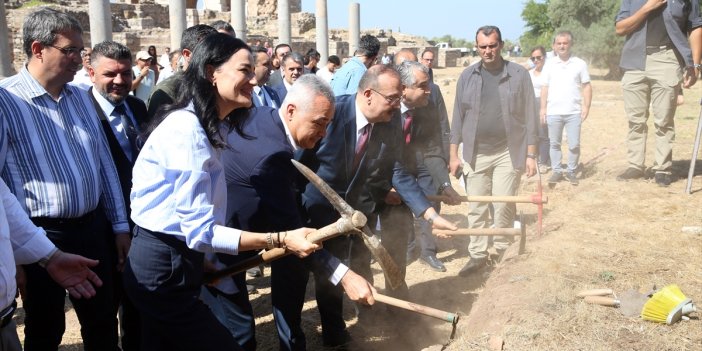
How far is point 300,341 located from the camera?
13.6ft

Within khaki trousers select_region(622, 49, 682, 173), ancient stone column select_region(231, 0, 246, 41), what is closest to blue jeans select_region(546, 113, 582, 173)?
khaki trousers select_region(622, 49, 682, 173)

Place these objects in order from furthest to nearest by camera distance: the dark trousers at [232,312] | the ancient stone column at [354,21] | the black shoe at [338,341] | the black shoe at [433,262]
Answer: the ancient stone column at [354,21], the black shoe at [433,262], the black shoe at [338,341], the dark trousers at [232,312]

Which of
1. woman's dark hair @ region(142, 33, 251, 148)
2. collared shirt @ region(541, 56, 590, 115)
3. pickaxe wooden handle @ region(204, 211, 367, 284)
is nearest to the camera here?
woman's dark hair @ region(142, 33, 251, 148)

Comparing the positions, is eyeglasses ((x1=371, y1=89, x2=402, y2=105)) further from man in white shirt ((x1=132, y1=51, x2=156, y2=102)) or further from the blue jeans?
the blue jeans

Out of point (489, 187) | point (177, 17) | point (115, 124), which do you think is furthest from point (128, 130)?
point (177, 17)

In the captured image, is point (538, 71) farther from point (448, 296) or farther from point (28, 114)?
point (28, 114)

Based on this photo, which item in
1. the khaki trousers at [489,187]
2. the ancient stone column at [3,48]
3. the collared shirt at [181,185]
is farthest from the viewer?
the ancient stone column at [3,48]

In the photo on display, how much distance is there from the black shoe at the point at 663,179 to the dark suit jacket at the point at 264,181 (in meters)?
5.33

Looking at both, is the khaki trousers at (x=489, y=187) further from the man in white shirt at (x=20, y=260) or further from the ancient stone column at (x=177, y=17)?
the ancient stone column at (x=177, y=17)

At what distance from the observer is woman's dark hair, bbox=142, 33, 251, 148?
110 inches

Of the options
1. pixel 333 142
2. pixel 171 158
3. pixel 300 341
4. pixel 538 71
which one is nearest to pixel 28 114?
pixel 171 158

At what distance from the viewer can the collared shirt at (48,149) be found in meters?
3.17

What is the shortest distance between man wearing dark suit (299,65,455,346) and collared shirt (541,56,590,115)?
187 inches

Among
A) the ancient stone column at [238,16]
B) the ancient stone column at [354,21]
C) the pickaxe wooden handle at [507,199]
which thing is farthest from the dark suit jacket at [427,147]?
the ancient stone column at [354,21]
